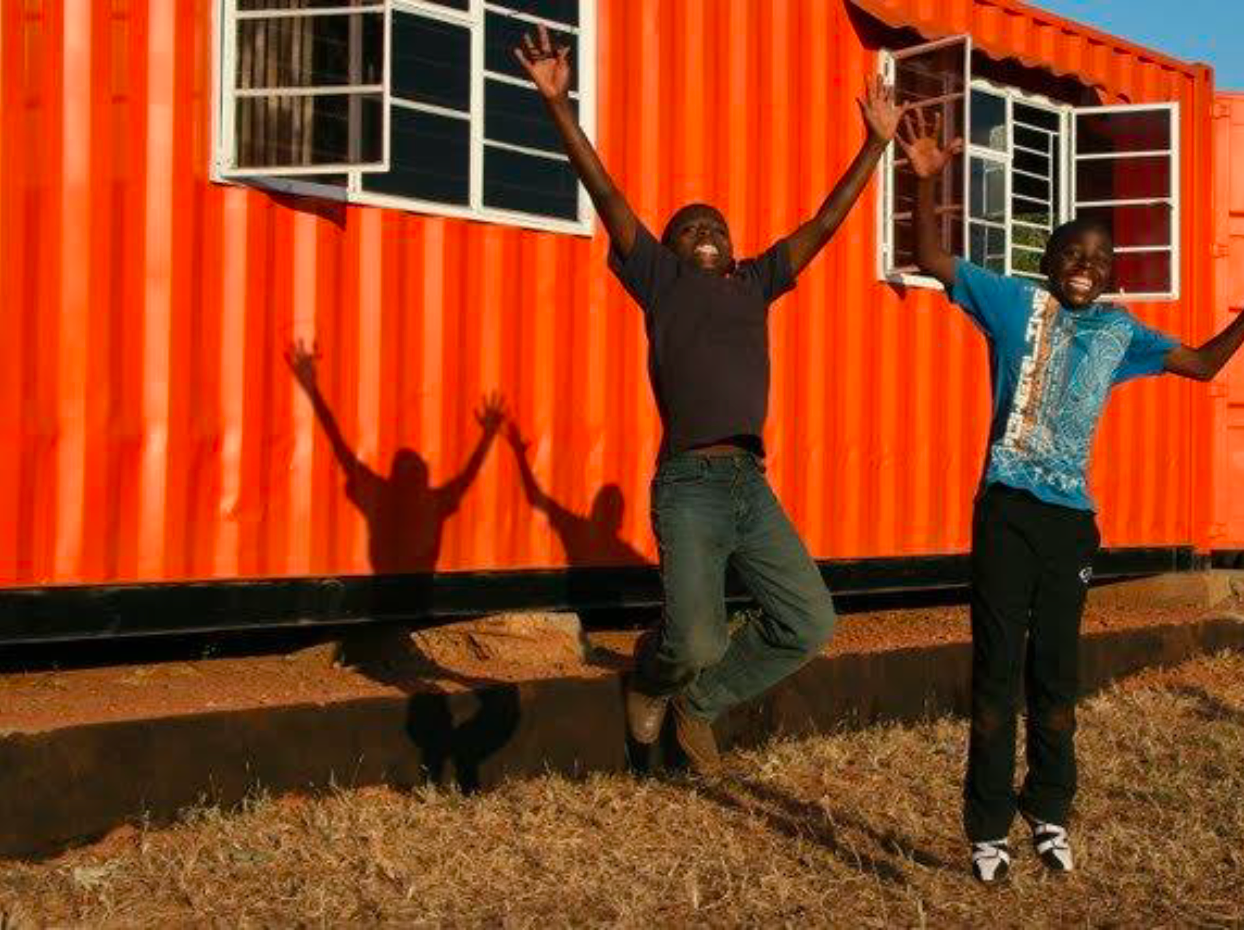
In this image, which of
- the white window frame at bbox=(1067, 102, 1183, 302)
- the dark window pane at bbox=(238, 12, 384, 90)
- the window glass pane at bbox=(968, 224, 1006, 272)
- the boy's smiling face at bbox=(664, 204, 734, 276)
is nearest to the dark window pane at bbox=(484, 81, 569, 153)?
the dark window pane at bbox=(238, 12, 384, 90)

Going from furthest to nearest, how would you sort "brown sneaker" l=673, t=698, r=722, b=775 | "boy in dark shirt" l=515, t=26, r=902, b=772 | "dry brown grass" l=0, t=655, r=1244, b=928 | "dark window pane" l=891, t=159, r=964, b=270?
"dark window pane" l=891, t=159, r=964, b=270, "brown sneaker" l=673, t=698, r=722, b=775, "boy in dark shirt" l=515, t=26, r=902, b=772, "dry brown grass" l=0, t=655, r=1244, b=928

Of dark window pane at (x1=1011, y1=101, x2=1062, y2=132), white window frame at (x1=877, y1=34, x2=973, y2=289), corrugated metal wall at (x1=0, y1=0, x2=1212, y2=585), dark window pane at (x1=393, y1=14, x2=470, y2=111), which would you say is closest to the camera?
corrugated metal wall at (x1=0, y1=0, x2=1212, y2=585)

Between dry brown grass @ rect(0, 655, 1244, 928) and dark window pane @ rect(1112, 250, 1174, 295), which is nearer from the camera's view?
dry brown grass @ rect(0, 655, 1244, 928)

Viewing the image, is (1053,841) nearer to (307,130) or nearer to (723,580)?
(723,580)

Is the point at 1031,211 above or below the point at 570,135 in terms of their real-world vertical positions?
Result: above

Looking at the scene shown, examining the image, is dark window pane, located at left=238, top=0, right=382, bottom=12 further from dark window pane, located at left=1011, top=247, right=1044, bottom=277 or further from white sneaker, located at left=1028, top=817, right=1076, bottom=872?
dark window pane, located at left=1011, top=247, right=1044, bottom=277

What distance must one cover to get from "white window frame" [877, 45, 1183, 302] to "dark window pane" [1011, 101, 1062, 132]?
0.08 ft

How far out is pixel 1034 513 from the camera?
16.7 ft

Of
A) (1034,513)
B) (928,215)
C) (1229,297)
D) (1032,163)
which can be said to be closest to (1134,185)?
(1032,163)

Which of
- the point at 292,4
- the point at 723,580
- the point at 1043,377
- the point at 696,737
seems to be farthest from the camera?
the point at 292,4

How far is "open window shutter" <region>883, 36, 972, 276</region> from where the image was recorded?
9.69m

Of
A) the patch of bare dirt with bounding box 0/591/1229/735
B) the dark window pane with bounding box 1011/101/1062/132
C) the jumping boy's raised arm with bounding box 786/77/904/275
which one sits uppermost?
the dark window pane with bounding box 1011/101/1062/132

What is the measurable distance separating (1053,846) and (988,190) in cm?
619

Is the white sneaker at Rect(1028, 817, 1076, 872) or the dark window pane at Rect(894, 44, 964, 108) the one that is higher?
the dark window pane at Rect(894, 44, 964, 108)
